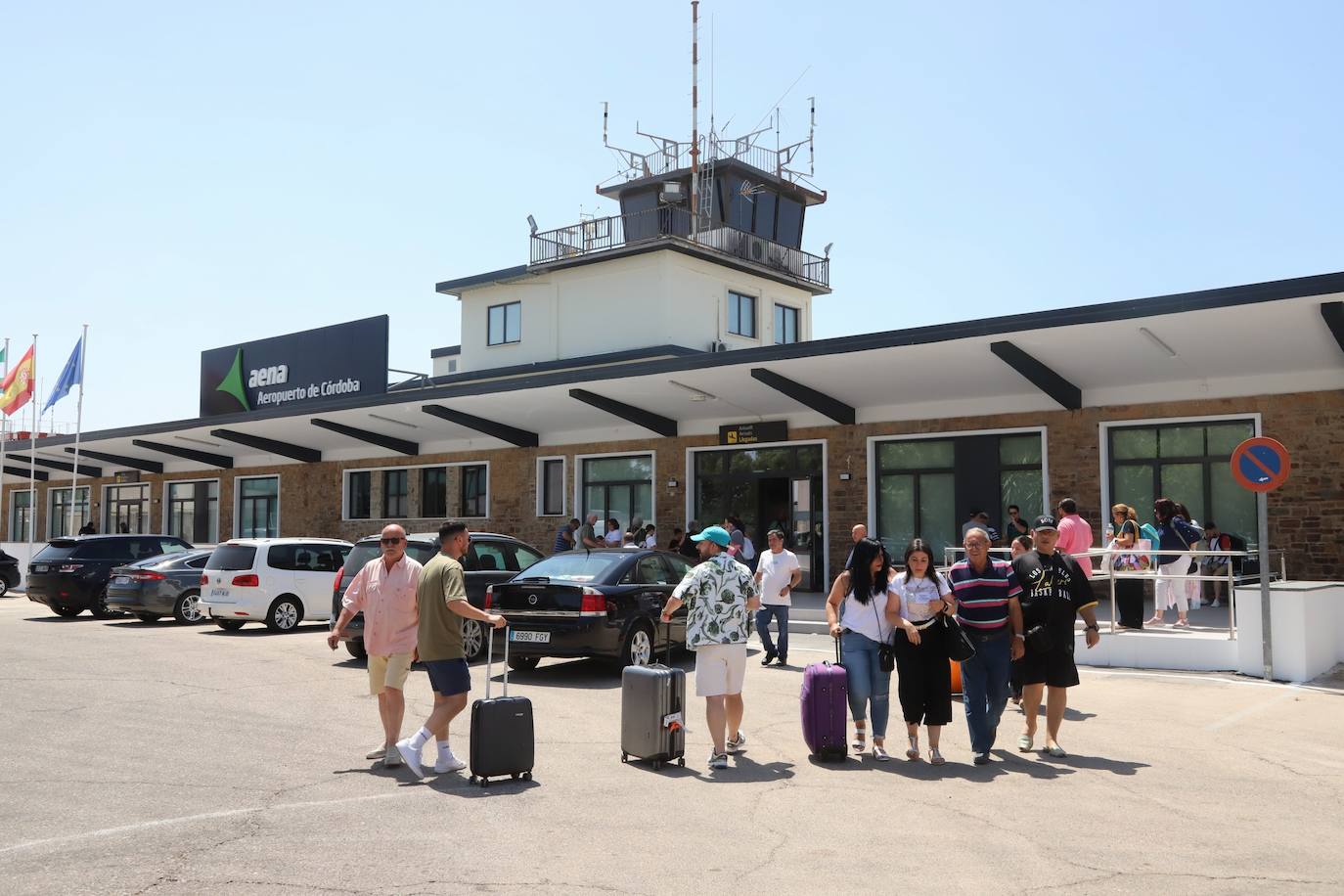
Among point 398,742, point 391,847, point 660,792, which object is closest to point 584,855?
point 391,847

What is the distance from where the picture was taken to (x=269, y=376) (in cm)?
3619

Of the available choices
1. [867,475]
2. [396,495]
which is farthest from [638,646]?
[396,495]

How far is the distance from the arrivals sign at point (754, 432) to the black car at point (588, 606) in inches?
388

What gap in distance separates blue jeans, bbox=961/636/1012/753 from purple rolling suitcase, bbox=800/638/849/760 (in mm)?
899

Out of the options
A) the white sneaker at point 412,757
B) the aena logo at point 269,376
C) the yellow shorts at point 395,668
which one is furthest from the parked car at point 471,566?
the aena logo at point 269,376

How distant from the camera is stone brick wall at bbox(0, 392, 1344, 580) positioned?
16.8m

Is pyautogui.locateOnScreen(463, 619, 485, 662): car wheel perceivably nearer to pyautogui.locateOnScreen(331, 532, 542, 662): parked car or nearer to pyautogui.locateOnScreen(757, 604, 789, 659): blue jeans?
pyautogui.locateOnScreen(331, 532, 542, 662): parked car

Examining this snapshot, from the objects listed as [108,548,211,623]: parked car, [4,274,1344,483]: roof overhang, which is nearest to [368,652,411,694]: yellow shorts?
[4,274,1344,483]: roof overhang

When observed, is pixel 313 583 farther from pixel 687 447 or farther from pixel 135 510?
pixel 135 510

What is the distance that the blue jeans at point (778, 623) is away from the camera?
13.4 m

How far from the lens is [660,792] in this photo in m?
7.35

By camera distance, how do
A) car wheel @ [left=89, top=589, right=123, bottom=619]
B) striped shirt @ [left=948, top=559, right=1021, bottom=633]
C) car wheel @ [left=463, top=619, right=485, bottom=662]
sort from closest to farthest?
1. striped shirt @ [left=948, top=559, right=1021, bottom=633]
2. car wheel @ [left=463, top=619, right=485, bottom=662]
3. car wheel @ [left=89, top=589, right=123, bottom=619]

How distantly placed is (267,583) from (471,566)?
194 inches

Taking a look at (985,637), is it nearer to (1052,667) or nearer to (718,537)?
(1052,667)
